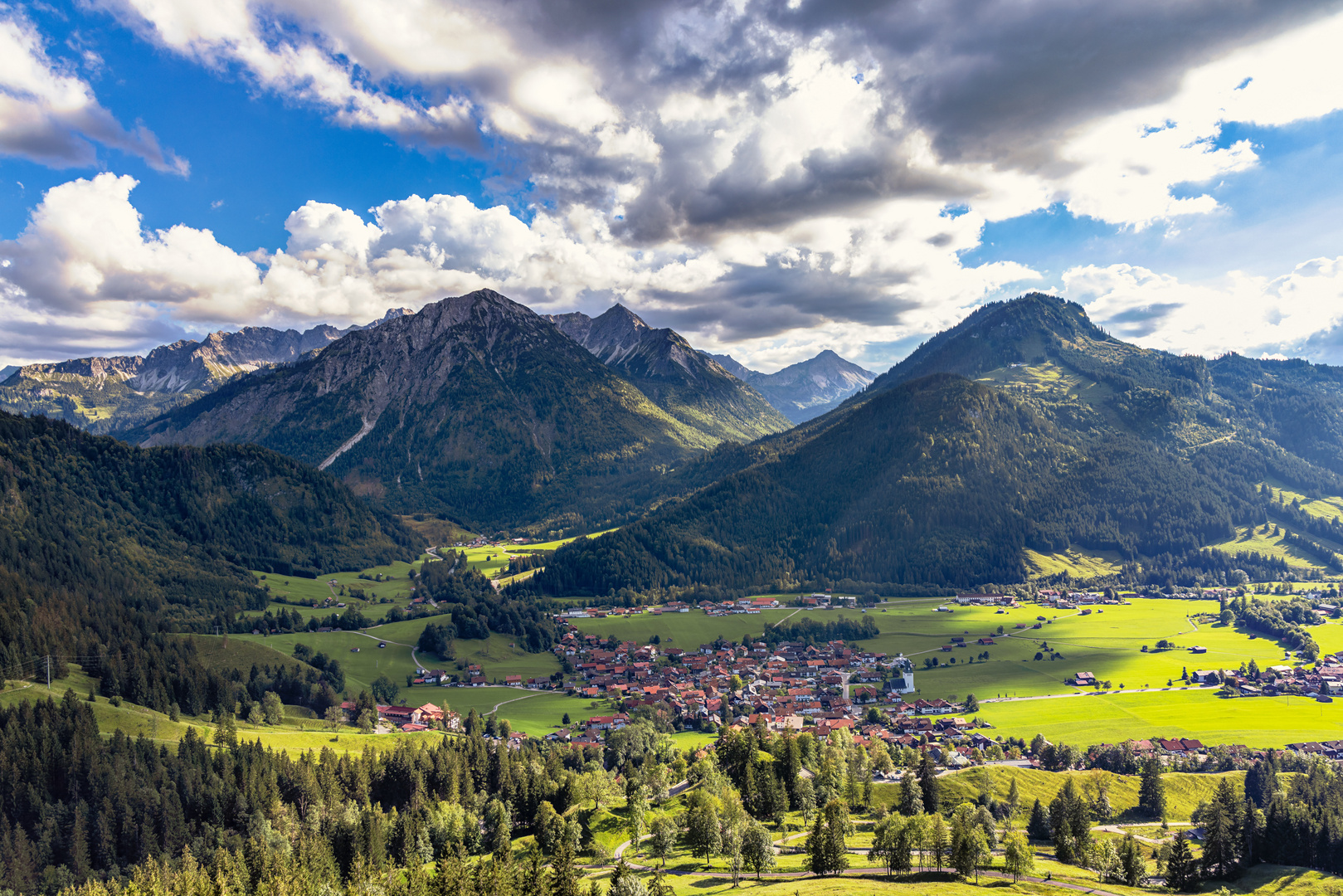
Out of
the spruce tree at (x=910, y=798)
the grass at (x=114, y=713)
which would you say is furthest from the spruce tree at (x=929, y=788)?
the grass at (x=114, y=713)

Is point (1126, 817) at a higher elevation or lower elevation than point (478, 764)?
lower

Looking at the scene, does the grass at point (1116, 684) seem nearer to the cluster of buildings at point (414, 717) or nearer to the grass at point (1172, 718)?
the grass at point (1172, 718)

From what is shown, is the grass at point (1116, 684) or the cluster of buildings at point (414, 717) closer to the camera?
the grass at point (1116, 684)

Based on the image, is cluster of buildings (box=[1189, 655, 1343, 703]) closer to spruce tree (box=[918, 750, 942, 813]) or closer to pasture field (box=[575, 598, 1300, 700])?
pasture field (box=[575, 598, 1300, 700])

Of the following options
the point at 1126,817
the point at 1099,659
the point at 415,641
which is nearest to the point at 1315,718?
the point at 1099,659

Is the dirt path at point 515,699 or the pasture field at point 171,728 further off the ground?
the pasture field at point 171,728

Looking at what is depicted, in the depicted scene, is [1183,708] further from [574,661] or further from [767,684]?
[574,661]

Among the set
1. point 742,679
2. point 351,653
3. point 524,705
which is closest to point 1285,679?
point 742,679

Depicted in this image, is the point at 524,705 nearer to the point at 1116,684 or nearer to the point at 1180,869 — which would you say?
the point at 1180,869
